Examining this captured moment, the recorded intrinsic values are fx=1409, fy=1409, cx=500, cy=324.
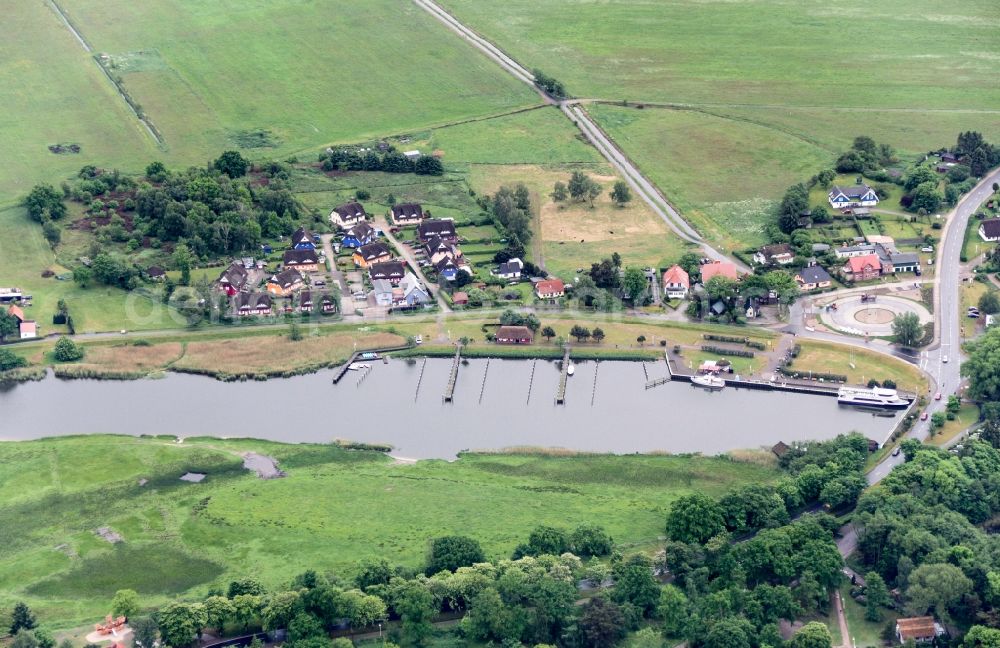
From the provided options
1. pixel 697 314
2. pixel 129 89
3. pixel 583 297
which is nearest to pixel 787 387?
pixel 697 314

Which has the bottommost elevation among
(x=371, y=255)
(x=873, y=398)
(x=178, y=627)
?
(x=178, y=627)

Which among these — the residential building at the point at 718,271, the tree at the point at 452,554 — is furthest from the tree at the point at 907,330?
the tree at the point at 452,554

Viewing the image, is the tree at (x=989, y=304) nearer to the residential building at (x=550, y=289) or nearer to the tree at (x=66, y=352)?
the residential building at (x=550, y=289)

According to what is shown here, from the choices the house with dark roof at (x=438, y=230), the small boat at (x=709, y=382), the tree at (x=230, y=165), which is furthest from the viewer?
the tree at (x=230, y=165)

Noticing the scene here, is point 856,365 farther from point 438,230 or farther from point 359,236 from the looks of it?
point 359,236

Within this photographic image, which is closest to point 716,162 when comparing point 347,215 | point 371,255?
point 347,215

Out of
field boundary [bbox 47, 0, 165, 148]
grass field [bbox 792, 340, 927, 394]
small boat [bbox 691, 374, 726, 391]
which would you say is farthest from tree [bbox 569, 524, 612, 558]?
field boundary [bbox 47, 0, 165, 148]
